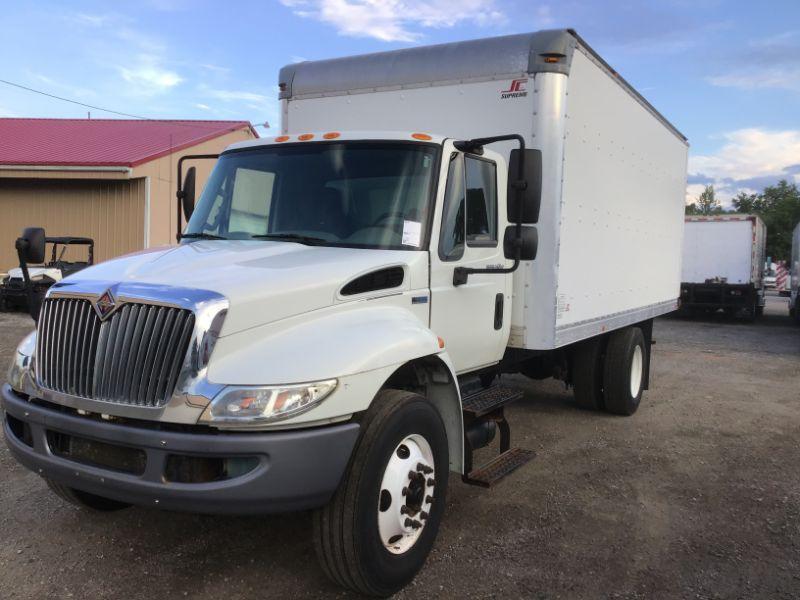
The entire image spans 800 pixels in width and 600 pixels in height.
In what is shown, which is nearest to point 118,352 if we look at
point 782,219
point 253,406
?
point 253,406

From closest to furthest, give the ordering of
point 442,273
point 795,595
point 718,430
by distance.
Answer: point 795,595
point 442,273
point 718,430

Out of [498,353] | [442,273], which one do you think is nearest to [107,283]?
[442,273]

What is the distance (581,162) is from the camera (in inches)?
218

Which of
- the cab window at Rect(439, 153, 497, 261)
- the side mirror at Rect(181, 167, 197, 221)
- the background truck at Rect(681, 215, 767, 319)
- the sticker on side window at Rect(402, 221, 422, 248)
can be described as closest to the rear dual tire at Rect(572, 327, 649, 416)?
the cab window at Rect(439, 153, 497, 261)

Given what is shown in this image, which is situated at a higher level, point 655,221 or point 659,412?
point 655,221

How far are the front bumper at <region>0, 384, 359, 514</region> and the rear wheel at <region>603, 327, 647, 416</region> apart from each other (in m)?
4.85

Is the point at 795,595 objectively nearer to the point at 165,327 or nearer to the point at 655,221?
the point at 165,327

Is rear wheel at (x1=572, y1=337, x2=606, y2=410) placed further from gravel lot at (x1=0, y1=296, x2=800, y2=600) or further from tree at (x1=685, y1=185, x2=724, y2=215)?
tree at (x1=685, y1=185, x2=724, y2=215)

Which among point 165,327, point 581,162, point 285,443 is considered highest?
point 581,162

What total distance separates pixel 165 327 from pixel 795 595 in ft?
11.5

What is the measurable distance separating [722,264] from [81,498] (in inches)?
795

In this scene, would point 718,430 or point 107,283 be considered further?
point 718,430

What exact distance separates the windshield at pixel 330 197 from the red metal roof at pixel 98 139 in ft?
51.5

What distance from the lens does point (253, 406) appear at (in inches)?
113
